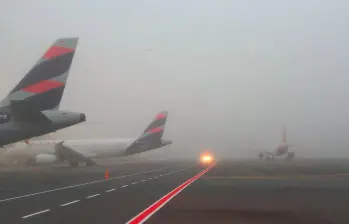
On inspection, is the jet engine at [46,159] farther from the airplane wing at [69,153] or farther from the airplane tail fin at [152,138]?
the airplane tail fin at [152,138]

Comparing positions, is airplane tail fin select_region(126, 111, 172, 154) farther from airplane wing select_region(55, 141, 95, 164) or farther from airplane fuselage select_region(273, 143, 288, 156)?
airplane fuselage select_region(273, 143, 288, 156)

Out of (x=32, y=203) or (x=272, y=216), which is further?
(x=32, y=203)

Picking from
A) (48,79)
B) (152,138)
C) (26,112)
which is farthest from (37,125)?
(152,138)

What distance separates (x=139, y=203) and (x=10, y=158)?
52.3m

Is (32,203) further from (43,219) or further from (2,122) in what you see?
(2,122)

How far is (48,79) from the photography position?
77.4 feet

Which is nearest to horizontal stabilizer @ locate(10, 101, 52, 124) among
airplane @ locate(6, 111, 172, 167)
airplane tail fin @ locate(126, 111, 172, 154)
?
airplane @ locate(6, 111, 172, 167)

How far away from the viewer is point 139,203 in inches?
628

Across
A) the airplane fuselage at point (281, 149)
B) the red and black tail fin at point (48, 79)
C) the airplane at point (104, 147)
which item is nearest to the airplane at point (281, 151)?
the airplane fuselage at point (281, 149)

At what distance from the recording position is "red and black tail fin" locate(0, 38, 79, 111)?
76.7ft

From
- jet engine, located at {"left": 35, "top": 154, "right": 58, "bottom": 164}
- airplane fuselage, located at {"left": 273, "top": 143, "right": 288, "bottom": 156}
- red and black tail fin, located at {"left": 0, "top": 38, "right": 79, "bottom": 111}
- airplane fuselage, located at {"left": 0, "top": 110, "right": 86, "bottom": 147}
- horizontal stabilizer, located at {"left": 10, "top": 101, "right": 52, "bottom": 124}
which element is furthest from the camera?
airplane fuselage, located at {"left": 273, "top": 143, "right": 288, "bottom": 156}

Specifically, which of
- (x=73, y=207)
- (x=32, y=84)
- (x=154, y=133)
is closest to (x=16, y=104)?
(x=32, y=84)

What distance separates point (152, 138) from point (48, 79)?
35378 mm

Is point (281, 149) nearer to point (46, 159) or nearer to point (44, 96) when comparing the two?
point (46, 159)
